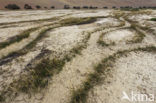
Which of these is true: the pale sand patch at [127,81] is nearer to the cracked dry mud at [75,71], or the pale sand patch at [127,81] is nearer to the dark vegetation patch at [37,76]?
the cracked dry mud at [75,71]

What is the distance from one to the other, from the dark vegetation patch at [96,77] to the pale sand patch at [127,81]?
0.60ft

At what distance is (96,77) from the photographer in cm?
418

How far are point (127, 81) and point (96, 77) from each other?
134 cm

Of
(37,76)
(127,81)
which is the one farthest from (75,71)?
(127,81)

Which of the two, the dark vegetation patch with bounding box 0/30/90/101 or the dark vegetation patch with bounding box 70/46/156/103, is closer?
the dark vegetation patch with bounding box 70/46/156/103

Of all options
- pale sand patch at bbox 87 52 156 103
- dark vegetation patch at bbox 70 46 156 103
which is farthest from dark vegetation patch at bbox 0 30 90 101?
pale sand patch at bbox 87 52 156 103

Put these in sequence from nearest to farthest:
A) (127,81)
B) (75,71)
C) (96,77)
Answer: (127,81) → (96,77) → (75,71)

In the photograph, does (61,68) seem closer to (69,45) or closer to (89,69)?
(89,69)

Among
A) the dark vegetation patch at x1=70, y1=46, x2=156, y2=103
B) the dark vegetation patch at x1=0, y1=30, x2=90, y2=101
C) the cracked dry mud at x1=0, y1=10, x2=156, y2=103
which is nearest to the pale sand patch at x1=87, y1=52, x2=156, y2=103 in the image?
the cracked dry mud at x1=0, y1=10, x2=156, y2=103

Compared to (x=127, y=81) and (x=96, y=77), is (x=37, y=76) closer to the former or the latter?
(x=96, y=77)

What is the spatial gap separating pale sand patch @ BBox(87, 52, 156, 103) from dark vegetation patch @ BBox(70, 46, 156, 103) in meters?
0.18

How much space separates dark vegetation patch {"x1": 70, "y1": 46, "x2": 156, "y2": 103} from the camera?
336 centimetres

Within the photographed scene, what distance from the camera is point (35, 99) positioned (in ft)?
10.8

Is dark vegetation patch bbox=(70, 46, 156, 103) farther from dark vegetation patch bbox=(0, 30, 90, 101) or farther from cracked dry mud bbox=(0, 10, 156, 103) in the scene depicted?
dark vegetation patch bbox=(0, 30, 90, 101)
